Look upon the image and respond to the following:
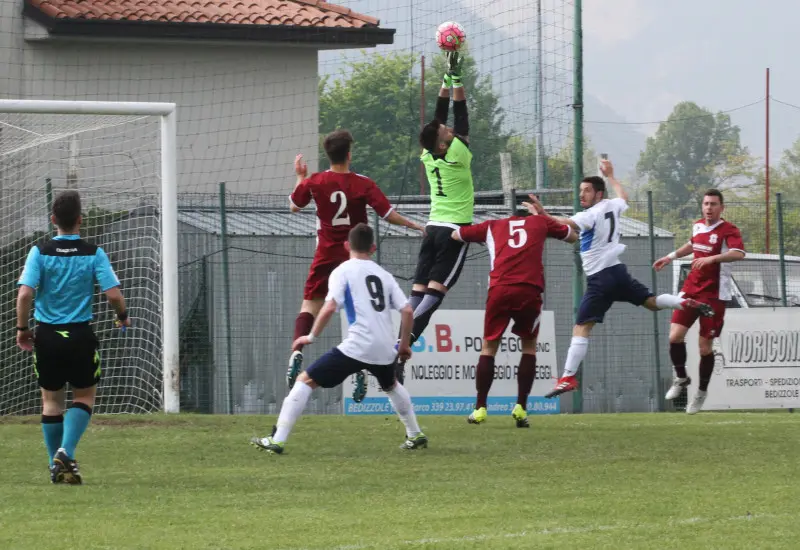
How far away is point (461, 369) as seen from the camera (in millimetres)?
18672

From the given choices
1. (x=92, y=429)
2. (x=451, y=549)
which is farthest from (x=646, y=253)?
(x=451, y=549)

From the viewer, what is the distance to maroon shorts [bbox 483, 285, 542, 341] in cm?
1266

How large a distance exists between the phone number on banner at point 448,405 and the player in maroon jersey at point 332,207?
582 centimetres

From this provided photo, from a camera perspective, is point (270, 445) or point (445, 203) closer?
point (270, 445)

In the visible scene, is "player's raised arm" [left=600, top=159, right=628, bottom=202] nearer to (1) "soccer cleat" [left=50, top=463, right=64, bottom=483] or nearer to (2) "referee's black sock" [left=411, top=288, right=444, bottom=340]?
(2) "referee's black sock" [left=411, top=288, right=444, bottom=340]

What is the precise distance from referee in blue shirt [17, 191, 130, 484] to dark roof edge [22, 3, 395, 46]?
1417 cm

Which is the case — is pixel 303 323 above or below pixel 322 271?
below

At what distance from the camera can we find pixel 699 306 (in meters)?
13.8

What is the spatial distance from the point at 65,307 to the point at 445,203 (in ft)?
16.7

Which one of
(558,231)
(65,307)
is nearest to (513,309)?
(558,231)

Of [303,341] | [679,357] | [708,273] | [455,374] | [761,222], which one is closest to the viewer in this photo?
[303,341]

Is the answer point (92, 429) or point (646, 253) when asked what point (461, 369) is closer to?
point (646, 253)

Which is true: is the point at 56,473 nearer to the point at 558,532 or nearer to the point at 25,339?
the point at 25,339

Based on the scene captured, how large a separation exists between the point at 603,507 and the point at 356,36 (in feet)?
59.0
